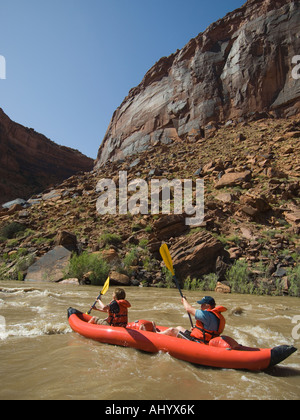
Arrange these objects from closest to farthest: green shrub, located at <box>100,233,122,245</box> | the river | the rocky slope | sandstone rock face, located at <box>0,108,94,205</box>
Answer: the river, the rocky slope, green shrub, located at <box>100,233,122,245</box>, sandstone rock face, located at <box>0,108,94,205</box>

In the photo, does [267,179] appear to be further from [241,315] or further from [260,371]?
[260,371]

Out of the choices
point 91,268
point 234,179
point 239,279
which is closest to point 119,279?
point 91,268

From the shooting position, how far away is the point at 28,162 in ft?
115

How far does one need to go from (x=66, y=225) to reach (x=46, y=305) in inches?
330

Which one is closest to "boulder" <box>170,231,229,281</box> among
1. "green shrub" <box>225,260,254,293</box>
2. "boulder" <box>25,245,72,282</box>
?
"green shrub" <box>225,260,254,293</box>

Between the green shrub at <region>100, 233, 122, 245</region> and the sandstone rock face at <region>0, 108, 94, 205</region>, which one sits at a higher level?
the sandstone rock face at <region>0, 108, 94, 205</region>

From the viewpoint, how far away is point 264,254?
362 inches

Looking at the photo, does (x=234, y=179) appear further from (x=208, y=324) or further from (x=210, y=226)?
(x=208, y=324)

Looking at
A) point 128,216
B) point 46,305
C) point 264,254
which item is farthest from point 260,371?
point 128,216

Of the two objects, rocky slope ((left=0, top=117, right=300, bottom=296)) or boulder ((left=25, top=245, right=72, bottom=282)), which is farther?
boulder ((left=25, top=245, right=72, bottom=282))

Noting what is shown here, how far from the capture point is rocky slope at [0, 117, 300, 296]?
8930mm

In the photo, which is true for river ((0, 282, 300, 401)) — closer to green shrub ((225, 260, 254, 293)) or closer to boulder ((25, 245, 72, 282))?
green shrub ((225, 260, 254, 293))

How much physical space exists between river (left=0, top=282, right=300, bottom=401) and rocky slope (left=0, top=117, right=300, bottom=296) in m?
3.38

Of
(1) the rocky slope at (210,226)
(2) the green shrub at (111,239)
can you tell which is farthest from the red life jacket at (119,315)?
(2) the green shrub at (111,239)
